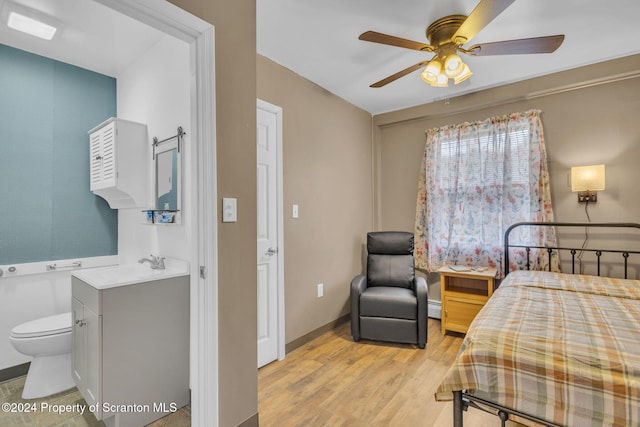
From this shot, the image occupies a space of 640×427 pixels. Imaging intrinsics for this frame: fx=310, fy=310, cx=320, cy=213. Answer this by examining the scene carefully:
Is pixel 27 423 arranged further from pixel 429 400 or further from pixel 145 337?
pixel 429 400

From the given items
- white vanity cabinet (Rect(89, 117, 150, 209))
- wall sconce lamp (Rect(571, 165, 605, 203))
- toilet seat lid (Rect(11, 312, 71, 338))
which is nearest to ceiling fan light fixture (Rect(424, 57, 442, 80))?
wall sconce lamp (Rect(571, 165, 605, 203))

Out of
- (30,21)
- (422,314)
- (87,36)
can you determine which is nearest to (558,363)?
(422,314)

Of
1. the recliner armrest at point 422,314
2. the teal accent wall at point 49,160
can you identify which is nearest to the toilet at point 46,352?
the teal accent wall at point 49,160

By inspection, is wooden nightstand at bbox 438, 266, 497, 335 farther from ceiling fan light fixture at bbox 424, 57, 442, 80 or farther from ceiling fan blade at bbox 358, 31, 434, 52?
ceiling fan blade at bbox 358, 31, 434, 52

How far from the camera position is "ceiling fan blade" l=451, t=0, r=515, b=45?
1.40 metres

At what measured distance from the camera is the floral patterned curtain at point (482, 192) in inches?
113

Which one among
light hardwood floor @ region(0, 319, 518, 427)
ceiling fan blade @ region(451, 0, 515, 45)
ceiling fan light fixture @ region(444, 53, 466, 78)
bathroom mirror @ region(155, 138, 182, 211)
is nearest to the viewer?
ceiling fan blade @ region(451, 0, 515, 45)

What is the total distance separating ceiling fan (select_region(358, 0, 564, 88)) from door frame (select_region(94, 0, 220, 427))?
34.8 inches

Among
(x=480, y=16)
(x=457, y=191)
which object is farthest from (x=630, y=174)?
(x=480, y=16)

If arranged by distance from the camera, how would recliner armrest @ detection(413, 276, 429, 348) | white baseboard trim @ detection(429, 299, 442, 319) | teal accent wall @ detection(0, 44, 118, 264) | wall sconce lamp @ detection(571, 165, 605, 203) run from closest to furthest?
teal accent wall @ detection(0, 44, 118, 264), wall sconce lamp @ detection(571, 165, 605, 203), recliner armrest @ detection(413, 276, 429, 348), white baseboard trim @ detection(429, 299, 442, 319)

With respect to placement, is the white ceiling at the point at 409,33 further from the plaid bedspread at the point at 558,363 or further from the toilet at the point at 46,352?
the toilet at the point at 46,352

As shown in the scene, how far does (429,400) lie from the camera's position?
1979 millimetres

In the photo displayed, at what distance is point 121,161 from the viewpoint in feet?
7.84

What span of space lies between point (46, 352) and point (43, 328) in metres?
0.16
